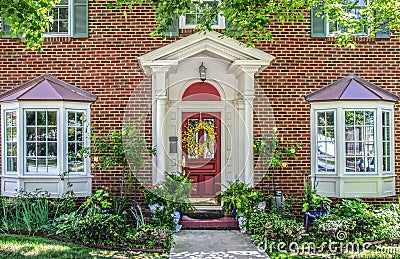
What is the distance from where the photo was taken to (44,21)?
7504mm

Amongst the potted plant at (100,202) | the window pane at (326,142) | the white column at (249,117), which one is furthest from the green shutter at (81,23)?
the window pane at (326,142)

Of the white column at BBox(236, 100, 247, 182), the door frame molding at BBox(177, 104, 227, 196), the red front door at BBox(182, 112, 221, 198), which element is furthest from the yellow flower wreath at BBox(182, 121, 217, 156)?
the white column at BBox(236, 100, 247, 182)

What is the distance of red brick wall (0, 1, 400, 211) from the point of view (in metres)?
10.8

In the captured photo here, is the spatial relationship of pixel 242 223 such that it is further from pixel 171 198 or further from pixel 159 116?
pixel 159 116

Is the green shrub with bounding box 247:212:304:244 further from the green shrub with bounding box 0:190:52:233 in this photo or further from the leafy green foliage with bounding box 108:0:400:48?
the green shrub with bounding box 0:190:52:233

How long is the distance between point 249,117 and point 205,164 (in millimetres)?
1901

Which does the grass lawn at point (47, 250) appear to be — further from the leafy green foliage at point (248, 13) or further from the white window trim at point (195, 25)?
the white window trim at point (195, 25)

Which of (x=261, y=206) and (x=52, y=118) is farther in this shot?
(x=52, y=118)

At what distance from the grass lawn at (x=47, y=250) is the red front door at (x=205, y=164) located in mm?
3751

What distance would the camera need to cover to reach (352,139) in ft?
34.6

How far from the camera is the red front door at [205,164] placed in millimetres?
11453

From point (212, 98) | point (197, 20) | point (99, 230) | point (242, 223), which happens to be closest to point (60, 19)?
point (197, 20)

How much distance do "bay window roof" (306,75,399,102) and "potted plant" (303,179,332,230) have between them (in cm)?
198

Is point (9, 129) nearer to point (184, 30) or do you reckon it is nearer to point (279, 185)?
point (184, 30)
